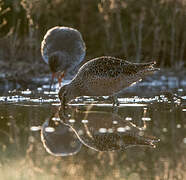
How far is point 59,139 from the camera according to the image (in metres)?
6.50

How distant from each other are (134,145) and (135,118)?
150 centimetres

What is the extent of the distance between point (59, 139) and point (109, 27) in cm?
710

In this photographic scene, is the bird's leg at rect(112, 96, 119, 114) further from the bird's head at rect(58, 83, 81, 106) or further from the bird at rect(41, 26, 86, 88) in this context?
the bird at rect(41, 26, 86, 88)

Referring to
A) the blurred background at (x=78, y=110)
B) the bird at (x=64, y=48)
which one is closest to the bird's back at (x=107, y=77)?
the blurred background at (x=78, y=110)

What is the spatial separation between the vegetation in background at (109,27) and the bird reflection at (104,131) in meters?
4.21

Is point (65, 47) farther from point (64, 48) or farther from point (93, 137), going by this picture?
point (93, 137)

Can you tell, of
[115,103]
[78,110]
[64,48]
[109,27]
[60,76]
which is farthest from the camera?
[109,27]

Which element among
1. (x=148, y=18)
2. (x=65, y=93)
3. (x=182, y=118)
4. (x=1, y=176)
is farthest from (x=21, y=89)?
(x=1, y=176)

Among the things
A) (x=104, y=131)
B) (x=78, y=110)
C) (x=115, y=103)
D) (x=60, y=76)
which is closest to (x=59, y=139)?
(x=104, y=131)

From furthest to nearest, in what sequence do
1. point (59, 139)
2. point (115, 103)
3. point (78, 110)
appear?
point (115, 103)
point (78, 110)
point (59, 139)

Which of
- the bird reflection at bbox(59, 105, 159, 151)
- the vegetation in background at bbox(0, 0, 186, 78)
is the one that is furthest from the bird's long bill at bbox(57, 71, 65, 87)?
the bird reflection at bbox(59, 105, 159, 151)

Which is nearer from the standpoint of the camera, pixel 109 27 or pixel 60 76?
pixel 60 76

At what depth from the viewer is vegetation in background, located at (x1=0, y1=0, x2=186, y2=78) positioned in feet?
40.4

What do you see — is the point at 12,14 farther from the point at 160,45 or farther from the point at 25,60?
the point at 160,45
